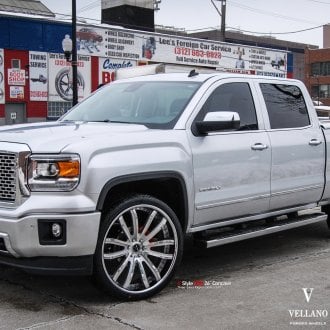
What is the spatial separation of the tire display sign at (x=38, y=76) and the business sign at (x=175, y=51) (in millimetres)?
2267

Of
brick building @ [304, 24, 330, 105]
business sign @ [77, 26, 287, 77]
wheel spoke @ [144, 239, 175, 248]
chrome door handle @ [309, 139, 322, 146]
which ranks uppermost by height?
brick building @ [304, 24, 330, 105]

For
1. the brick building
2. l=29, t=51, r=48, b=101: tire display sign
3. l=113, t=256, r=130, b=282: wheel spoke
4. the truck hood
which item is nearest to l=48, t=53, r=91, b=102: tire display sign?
l=29, t=51, r=48, b=101: tire display sign

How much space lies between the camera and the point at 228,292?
4.82 m

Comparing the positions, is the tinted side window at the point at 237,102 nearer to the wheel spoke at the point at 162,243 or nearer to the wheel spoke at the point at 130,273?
the wheel spoke at the point at 162,243

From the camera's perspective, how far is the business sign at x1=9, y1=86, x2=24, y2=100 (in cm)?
2844

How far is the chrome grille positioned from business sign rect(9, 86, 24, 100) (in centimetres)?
2515

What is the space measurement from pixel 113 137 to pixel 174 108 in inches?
39.0

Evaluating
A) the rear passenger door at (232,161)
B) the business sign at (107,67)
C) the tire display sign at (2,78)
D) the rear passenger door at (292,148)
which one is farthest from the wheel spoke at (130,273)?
the business sign at (107,67)

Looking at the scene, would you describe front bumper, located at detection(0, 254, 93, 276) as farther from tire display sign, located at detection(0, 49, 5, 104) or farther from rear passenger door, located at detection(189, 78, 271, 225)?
tire display sign, located at detection(0, 49, 5, 104)

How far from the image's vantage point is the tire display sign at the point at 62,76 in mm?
30000

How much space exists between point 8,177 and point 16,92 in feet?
83.6

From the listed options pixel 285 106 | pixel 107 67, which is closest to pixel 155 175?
pixel 285 106

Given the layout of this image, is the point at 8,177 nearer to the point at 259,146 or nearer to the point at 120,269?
the point at 120,269

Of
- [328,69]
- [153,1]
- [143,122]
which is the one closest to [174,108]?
[143,122]
